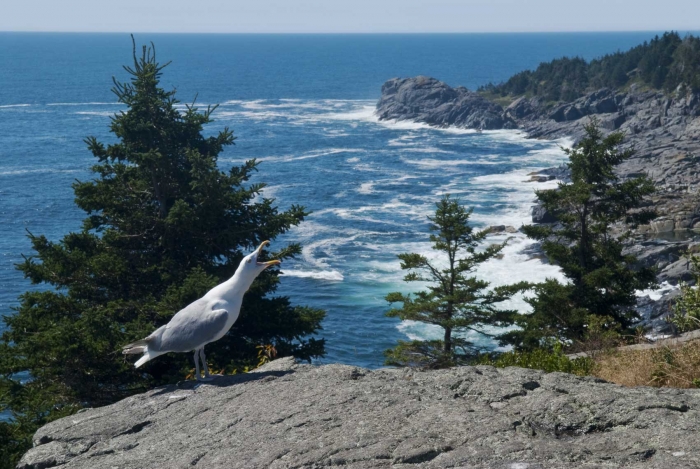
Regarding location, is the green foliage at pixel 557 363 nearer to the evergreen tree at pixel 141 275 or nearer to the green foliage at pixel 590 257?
the evergreen tree at pixel 141 275

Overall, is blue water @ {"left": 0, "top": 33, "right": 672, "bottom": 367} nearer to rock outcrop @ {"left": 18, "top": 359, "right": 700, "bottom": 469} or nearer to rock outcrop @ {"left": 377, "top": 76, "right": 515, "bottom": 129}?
rock outcrop @ {"left": 377, "top": 76, "right": 515, "bottom": 129}

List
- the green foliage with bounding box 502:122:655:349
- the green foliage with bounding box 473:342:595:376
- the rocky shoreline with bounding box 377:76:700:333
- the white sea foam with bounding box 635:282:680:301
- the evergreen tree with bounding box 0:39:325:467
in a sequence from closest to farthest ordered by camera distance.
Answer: the green foliage with bounding box 473:342:595:376
the evergreen tree with bounding box 0:39:325:467
the green foliage with bounding box 502:122:655:349
the white sea foam with bounding box 635:282:680:301
the rocky shoreline with bounding box 377:76:700:333

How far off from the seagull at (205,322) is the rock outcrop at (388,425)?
2.49 feet

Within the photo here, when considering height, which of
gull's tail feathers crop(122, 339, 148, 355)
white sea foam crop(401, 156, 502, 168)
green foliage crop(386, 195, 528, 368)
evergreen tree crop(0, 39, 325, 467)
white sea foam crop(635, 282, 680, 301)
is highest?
gull's tail feathers crop(122, 339, 148, 355)

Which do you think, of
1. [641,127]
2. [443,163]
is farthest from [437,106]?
[641,127]

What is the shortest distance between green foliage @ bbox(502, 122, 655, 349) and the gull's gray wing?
728 inches

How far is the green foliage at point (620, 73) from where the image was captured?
109113 millimetres

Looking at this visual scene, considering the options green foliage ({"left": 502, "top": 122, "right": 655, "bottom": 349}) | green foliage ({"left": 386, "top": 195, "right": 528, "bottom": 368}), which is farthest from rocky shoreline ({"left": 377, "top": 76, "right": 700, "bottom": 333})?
green foliage ({"left": 386, "top": 195, "right": 528, "bottom": 368})

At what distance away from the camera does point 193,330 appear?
1030 centimetres

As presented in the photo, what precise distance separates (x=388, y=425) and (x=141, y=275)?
1514cm

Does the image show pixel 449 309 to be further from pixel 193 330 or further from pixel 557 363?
pixel 193 330

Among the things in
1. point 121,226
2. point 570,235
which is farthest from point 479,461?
point 570,235

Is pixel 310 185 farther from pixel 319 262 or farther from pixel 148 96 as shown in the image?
pixel 148 96

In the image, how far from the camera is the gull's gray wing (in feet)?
33.7
